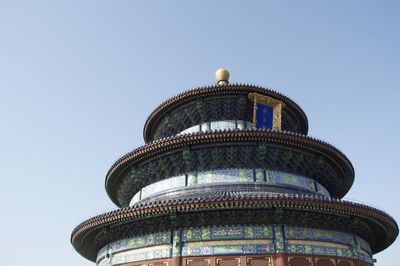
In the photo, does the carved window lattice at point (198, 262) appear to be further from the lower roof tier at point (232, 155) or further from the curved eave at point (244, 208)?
the lower roof tier at point (232, 155)

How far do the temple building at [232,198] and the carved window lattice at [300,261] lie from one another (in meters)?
0.04

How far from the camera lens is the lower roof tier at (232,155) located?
18331 millimetres

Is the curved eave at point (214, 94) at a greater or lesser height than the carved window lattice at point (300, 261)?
greater

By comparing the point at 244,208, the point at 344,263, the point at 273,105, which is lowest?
the point at 344,263

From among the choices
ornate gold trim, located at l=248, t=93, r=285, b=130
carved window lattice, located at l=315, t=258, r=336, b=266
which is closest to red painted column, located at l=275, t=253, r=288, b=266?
carved window lattice, located at l=315, t=258, r=336, b=266

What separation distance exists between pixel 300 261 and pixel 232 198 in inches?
159

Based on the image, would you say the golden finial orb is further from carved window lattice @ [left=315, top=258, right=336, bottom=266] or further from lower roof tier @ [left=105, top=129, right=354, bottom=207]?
carved window lattice @ [left=315, top=258, right=336, bottom=266]

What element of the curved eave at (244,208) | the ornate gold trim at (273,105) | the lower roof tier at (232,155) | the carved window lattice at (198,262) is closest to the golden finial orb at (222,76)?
the ornate gold trim at (273,105)

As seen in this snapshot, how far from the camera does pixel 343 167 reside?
861 inches

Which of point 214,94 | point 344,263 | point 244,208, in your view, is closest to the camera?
point 244,208

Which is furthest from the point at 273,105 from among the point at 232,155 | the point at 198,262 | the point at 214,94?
the point at 198,262

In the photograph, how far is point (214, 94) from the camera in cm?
2231

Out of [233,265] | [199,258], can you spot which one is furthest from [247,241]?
[199,258]

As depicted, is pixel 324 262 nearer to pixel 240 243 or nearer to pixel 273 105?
pixel 240 243
